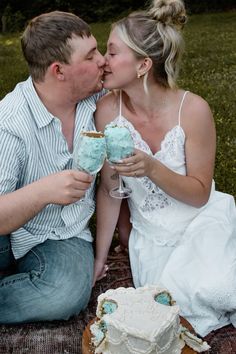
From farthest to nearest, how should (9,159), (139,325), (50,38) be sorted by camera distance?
1. (50,38)
2. (9,159)
3. (139,325)

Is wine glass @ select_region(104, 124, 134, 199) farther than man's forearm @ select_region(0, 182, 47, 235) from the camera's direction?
No

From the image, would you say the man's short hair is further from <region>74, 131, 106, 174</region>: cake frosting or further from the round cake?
the round cake

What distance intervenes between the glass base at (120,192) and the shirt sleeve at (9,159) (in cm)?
63

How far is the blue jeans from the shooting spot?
3.95 metres

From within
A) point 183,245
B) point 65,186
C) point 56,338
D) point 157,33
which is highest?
point 157,33

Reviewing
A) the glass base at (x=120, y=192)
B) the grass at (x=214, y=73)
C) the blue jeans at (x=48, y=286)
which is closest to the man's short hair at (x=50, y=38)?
the glass base at (x=120, y=192)

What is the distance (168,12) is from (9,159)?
1280mm

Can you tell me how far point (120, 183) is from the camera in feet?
13.6

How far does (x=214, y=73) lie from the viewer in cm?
1103

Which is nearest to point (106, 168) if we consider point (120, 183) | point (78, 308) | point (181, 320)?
point (120, 183)

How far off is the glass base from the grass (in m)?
1.96

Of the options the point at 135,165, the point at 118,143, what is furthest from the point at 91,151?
the point at 135,165

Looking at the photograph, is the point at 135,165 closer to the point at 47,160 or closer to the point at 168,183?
the point at 168,183

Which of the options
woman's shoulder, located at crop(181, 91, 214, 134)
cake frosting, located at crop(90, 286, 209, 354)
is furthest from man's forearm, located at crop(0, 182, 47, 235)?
woman's shoulder, located at crop(181, 91, 214, 134)
